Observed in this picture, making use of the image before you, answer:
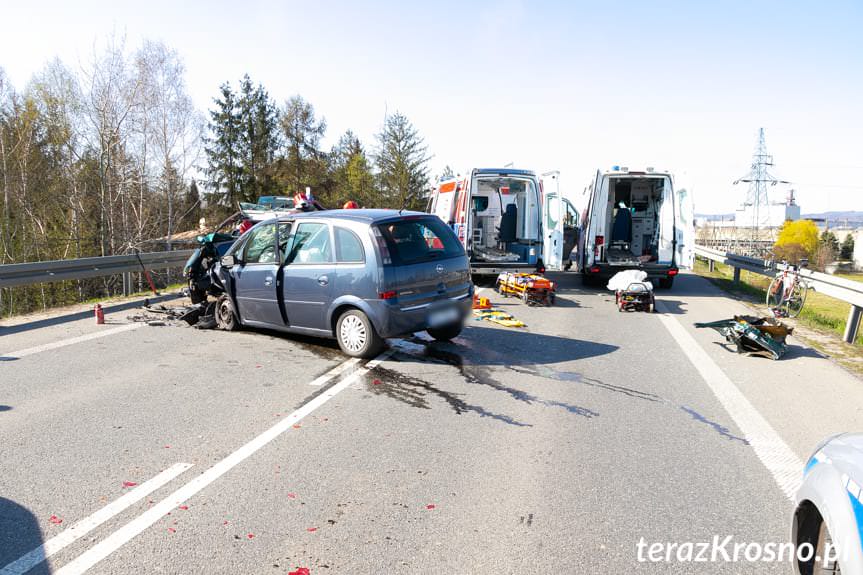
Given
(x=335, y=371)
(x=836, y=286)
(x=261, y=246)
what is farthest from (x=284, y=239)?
(x=836, y=286)

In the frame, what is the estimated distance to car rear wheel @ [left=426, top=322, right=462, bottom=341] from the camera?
25.3ft

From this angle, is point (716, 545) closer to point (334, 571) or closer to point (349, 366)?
point (334, 571)

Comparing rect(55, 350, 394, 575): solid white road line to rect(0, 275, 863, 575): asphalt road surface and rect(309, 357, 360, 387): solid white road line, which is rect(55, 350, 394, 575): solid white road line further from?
rect(309, 357, 360, 387): solid white road line

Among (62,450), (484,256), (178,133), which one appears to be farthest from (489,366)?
(178,133)

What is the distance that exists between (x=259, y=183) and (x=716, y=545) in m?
41.6

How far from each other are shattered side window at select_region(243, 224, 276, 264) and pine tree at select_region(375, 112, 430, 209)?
36.2 m

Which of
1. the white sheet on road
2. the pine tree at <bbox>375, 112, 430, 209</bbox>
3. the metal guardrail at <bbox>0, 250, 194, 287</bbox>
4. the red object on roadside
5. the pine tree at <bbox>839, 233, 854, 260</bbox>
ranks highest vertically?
the pine tree at <bbox>375, 112, 430, 209</bbox>

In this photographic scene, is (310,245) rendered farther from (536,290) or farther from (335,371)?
(536,290)

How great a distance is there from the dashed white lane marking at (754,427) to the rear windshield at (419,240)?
3.34 m

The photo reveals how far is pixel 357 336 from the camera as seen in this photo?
701cm

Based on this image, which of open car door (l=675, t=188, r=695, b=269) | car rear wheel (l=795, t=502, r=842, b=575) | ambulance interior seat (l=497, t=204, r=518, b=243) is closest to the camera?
car rear wheel (l=795, t=502, r=842, b=575)

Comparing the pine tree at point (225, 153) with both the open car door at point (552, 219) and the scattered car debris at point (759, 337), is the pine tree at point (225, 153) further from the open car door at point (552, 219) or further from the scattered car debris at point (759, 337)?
the scattered car debris at point (759, 337)

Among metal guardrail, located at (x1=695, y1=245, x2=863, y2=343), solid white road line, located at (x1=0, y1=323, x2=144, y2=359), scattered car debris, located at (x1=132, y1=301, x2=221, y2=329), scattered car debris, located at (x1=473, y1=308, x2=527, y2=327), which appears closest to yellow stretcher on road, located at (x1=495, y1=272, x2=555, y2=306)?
scattered car debris, located at (x1=473, y1=308, x2=527, y2=327)

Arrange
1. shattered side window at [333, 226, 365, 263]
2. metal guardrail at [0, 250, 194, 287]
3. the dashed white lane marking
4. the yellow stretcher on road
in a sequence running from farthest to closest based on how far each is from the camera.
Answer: the yellow stretcher on road < metal guardrail at [0, 250, 194, 287] < shattered side window at [333, 226, 365, 263] < the dashed white lane marking
